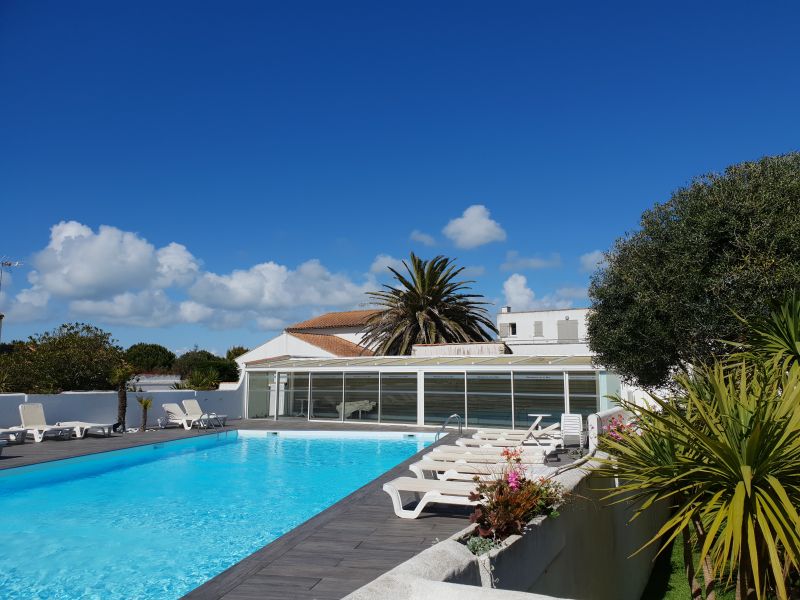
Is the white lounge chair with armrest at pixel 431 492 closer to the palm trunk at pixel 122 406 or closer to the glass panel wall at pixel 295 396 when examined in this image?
the palm trunk at pixel 122 406

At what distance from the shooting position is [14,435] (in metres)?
15.9

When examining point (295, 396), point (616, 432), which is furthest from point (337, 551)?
point (295, 396)

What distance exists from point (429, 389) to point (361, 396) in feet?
9.66

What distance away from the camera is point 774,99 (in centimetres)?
1395

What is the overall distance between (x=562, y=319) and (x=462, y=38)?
79.6ft

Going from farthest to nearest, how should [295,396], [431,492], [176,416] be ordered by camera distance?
[295,396], [176,416], [431,492]

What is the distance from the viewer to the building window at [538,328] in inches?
1495

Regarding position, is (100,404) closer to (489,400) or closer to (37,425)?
(37,425)

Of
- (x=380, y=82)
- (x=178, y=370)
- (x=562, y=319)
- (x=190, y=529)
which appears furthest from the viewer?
(x=178, y=370)

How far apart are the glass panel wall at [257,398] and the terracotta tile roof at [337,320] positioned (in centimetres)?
1736

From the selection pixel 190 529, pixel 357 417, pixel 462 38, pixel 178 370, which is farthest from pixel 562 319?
pixel 178 370

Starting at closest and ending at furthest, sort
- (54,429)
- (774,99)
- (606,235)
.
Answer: (606,235) → (774,99) → (54,429)

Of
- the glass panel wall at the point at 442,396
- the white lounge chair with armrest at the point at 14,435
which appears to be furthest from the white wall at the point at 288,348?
the white lounge chair with armrest at the point at 14,435

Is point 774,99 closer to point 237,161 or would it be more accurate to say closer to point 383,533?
point 383,533
